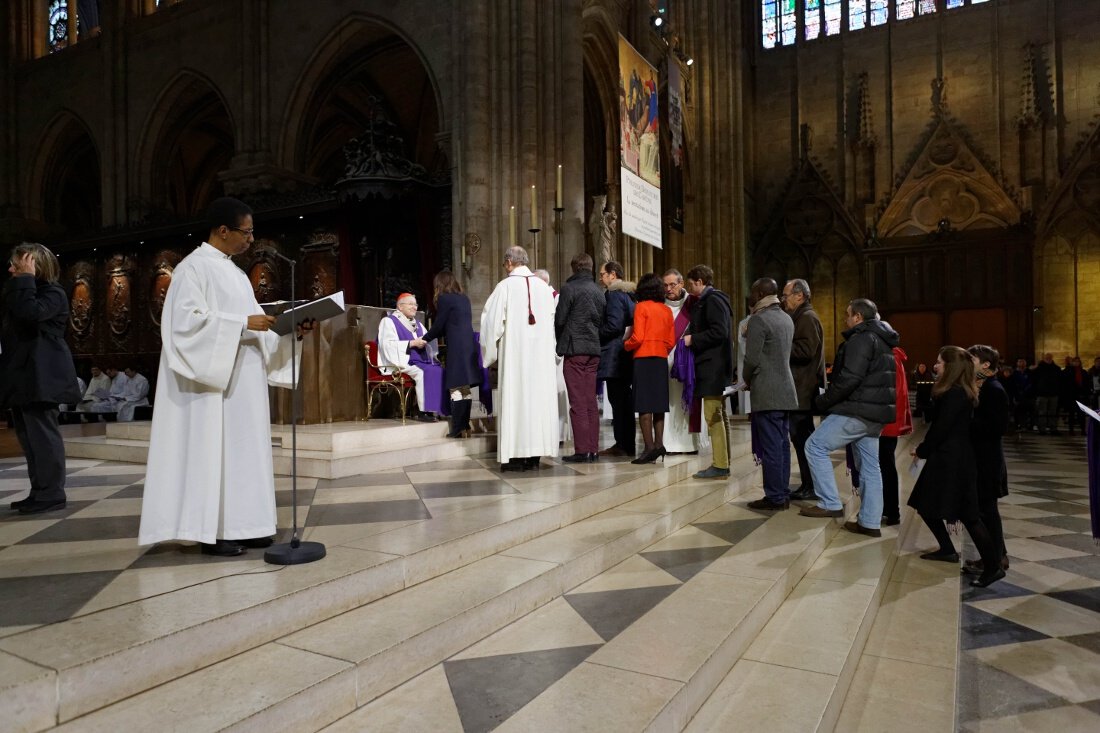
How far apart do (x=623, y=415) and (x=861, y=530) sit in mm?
2112

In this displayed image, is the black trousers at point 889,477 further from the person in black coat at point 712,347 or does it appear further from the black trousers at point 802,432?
the person in black coat at point 712,347

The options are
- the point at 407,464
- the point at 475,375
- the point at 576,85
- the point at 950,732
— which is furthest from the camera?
the point at 576,85

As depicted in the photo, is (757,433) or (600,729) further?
(757,433)

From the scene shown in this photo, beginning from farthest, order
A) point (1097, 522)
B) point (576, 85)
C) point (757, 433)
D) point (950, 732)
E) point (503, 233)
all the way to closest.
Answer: point (576, 85) < point (503, 233) < point (757, 433) < point (1097, 522) < point (950, 732)

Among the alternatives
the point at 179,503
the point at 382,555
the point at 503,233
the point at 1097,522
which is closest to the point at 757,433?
the point at 1097,522

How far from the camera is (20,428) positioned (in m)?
4.10

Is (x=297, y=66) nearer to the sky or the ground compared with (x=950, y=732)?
nearer to the sky

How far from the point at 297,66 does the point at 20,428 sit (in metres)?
12.3

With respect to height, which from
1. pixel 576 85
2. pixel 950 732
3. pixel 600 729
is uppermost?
pixel 576 85

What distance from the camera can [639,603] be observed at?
119 inches

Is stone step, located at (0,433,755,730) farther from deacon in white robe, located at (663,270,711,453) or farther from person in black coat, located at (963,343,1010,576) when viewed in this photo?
deacon in white robe, located at (663,270,711,453)

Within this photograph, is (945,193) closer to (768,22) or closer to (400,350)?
(768,22)

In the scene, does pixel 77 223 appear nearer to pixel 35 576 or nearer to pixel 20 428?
pixel 20 428

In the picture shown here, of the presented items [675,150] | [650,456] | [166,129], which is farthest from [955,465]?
[166,129]
